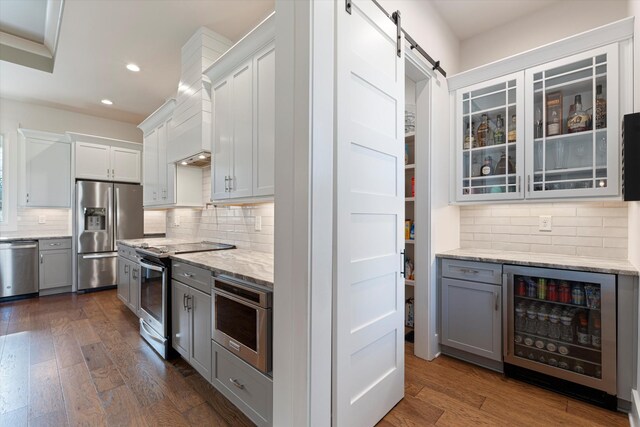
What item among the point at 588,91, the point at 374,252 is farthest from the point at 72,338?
the point at 588,91

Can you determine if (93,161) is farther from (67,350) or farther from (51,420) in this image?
(51,420)

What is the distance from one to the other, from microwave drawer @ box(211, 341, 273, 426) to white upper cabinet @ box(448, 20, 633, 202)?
7.23 feet

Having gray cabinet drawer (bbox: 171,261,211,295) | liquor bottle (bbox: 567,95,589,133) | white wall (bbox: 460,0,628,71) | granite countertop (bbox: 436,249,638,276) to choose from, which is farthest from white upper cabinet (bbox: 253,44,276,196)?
liquor bottle (bbox: 567,95,589,133)

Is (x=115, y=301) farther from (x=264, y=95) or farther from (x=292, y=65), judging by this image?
(x=292, y=65)

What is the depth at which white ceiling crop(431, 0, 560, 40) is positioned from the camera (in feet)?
7.93

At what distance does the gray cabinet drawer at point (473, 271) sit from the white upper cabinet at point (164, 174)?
2896 mm

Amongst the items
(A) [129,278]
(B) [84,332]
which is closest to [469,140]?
(A) [129,278]

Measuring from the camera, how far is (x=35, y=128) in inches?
184

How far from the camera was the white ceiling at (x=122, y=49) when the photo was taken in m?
2.60

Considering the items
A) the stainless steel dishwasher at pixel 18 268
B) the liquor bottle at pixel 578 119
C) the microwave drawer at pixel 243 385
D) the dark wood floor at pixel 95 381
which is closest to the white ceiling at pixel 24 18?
the stainless steel dishwasher at pixel 18 268

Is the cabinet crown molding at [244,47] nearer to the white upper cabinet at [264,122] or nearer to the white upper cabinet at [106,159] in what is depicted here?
the white upper cabinet at [264,122]

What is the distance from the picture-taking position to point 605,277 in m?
1.73

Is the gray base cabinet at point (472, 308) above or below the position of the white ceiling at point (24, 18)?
below

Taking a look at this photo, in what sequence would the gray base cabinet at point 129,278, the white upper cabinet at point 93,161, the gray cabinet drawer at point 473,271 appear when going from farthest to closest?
the white upper cabinet at point 93,161
the gray base cabinet at point 129,278
the gray cabinet drawer at point 473,271
